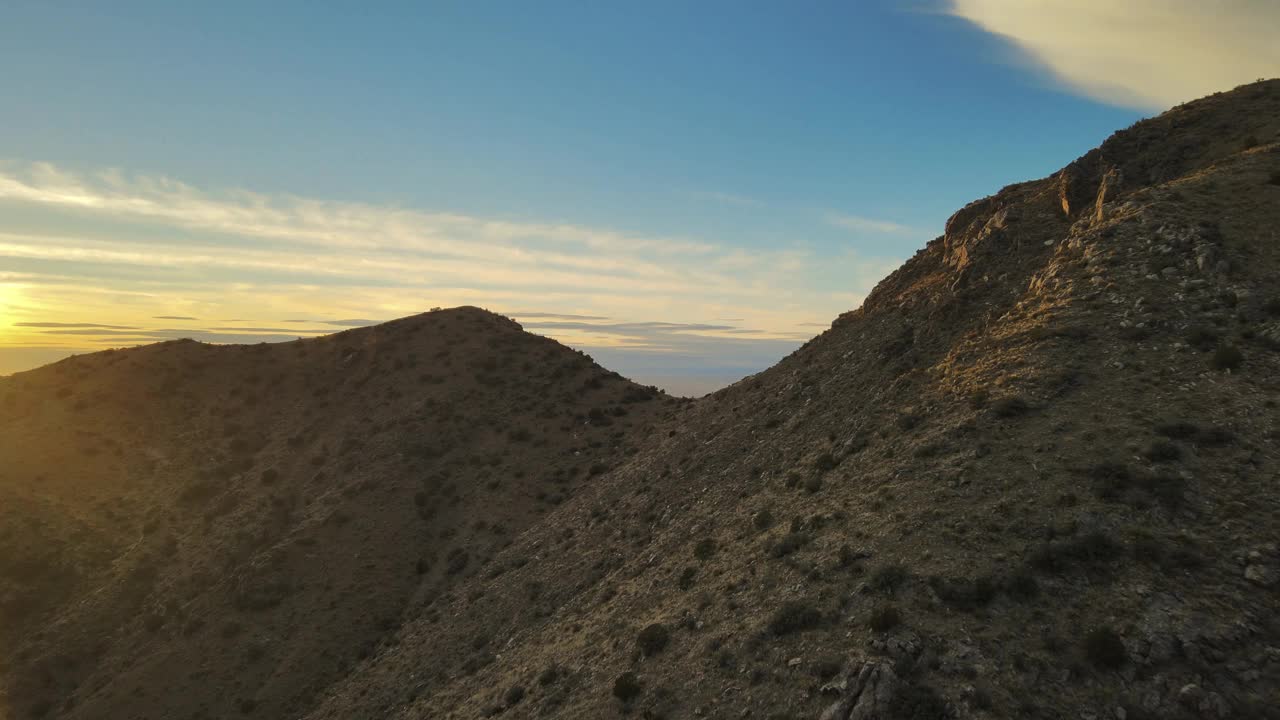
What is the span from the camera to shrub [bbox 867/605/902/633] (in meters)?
19.3

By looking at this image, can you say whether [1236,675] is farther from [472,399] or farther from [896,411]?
[472,399]

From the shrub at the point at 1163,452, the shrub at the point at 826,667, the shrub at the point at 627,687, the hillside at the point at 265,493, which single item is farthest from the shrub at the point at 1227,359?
the hillside at the point at 265,493

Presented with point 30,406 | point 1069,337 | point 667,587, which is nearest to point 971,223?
point 1069,337

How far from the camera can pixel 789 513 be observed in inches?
1167

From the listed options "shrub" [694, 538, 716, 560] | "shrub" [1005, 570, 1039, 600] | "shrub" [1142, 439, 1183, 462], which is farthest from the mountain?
"shrub" [1142, 439, 1183, 462]

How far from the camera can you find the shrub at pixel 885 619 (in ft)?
63.3

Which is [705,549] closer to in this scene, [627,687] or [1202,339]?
[627,687]

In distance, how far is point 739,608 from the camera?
2445 centimetres

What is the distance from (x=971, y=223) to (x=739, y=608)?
3786 cm

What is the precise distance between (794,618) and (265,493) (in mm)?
57633

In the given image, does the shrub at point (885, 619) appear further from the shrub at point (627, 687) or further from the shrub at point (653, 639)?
the shrub at point (627, 687)

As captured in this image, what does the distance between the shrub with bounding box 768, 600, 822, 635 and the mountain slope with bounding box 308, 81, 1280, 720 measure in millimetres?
119

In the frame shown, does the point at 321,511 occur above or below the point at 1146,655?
below

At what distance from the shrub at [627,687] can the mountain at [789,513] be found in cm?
15
